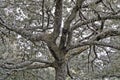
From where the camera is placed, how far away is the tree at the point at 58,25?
15.6 feet

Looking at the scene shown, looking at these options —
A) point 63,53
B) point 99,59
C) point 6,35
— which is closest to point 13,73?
point 6,35

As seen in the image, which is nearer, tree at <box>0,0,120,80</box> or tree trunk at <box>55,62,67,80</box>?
tree at <box>0,0,120,80</box>

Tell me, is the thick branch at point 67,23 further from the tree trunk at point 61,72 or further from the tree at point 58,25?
the tree trunk at point 61,72

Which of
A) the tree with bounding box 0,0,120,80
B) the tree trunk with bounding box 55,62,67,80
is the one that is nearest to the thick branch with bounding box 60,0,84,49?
the tree with bounding box 0,0,120,80

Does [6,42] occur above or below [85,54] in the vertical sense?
above

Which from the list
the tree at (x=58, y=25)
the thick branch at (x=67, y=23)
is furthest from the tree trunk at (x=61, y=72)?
the thick branch at (x=67, y=23)

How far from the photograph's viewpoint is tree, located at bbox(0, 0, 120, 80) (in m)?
4.76

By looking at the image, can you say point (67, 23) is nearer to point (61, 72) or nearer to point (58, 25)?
point (58, 25)

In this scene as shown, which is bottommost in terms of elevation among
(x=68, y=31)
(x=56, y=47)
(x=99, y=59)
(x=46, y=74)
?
(x=46, y=74)

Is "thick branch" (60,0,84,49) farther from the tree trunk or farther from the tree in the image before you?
the tree trunk

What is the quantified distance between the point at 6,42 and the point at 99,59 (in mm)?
2275

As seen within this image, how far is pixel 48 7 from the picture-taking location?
17.7 feet

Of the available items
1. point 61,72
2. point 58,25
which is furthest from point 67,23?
point 61,72

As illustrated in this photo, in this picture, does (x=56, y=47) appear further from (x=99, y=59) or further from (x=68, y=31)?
(x=99, y=59)
